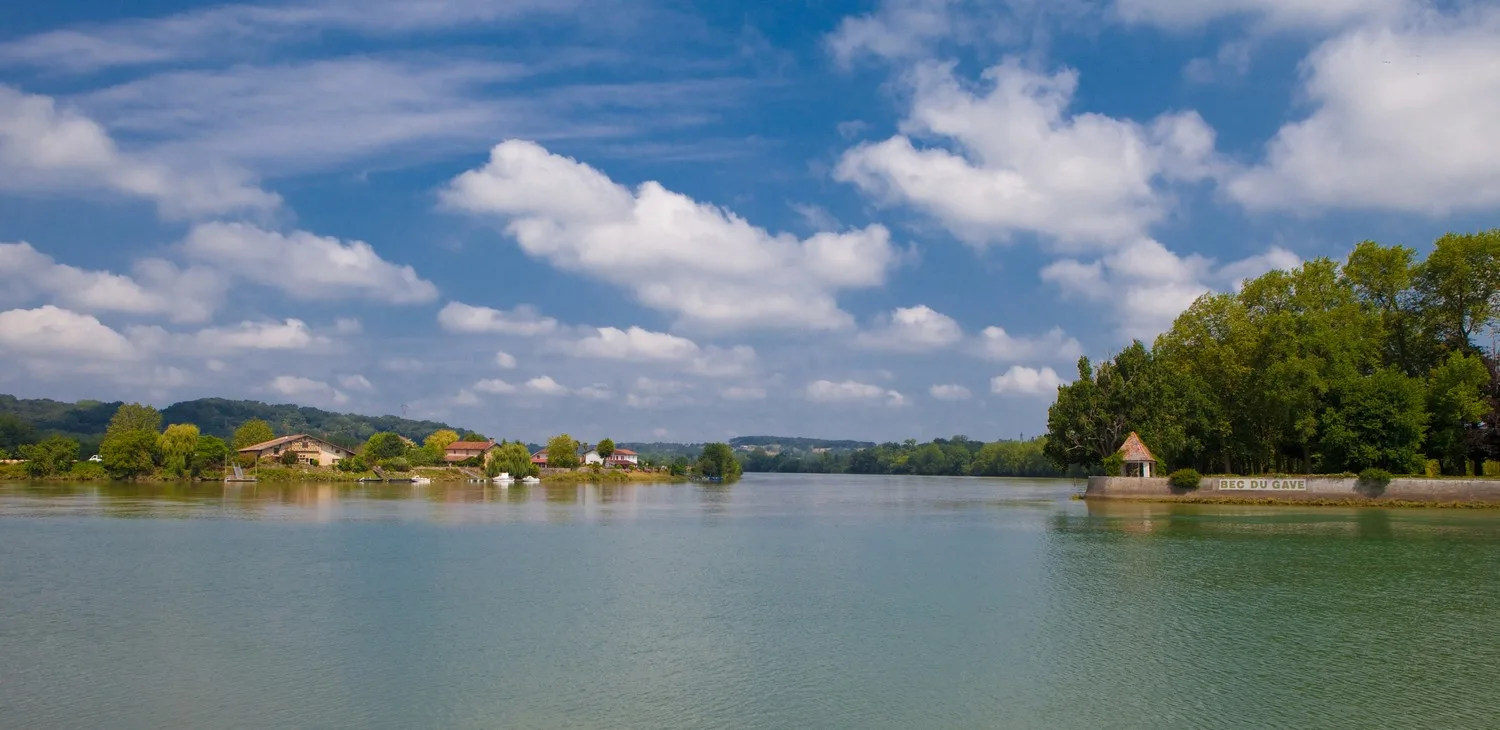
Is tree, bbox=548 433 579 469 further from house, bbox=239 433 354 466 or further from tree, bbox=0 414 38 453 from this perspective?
tree, bbox=0 414 38 453

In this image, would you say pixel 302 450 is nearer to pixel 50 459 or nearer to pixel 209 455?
pixel 209 455

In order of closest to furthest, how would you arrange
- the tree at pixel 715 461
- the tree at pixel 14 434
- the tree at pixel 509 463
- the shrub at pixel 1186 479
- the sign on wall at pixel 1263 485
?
the sign on wall at pixel 1263 485 < the shrub at pixel 1186 479 < the tree at pixel 509 463 < the tree at pixel 14 434 < the tree at pixel 715 461

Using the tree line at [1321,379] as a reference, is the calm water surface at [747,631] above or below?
below

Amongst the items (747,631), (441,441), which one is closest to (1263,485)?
(747,631)

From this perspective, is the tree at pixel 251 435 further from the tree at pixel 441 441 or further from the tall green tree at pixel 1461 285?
the tall green tree at pixel 1461 285

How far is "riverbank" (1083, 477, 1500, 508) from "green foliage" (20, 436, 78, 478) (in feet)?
331

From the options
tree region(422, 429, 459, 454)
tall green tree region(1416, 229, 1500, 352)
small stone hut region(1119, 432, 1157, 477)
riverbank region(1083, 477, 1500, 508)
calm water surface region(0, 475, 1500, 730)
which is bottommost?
calm water surface region(0, 475, 1500, 730)

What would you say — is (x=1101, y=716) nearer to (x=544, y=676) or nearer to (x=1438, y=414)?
(x=544, y=676)

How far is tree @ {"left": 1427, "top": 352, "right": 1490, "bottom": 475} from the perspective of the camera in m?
50.3

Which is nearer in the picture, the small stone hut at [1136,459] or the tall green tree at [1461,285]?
the tall green tree at [1461,285]

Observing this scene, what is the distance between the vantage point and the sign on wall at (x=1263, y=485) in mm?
52469

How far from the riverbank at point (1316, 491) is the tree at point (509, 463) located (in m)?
72.5

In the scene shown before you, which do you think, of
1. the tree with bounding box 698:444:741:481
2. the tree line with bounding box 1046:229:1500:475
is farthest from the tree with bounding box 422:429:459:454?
the tree line with bounding box 1046:229:1500:475

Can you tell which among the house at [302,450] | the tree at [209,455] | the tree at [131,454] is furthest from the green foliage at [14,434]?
the tree at [209,455]
